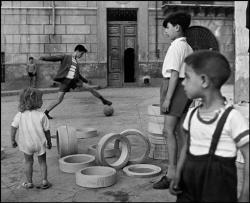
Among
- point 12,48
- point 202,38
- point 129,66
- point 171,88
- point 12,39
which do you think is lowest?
point 171,88

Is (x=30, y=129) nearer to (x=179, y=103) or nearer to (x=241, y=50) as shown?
(x=179, y=103)

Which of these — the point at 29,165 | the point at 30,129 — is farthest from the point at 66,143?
the point at 30,129

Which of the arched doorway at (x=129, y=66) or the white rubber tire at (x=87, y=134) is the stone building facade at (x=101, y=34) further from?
the white rubber tire at (x=87, y=134)

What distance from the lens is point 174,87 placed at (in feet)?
12.3

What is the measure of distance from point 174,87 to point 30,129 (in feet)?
4.43

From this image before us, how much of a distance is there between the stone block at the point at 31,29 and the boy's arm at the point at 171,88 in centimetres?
1596

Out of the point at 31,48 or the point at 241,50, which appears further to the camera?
the point at 31,48

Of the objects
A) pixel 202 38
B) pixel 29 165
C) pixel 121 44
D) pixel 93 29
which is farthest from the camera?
pixel 202 38

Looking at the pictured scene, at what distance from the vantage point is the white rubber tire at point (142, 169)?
4.32 metres

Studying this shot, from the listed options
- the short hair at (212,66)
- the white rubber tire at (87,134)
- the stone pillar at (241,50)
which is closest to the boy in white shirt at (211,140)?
the short hair at (212,66)

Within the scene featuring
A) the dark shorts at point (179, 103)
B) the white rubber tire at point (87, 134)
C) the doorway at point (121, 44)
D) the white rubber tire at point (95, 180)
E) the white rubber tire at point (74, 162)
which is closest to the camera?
the dark shorts at point (179, 103)

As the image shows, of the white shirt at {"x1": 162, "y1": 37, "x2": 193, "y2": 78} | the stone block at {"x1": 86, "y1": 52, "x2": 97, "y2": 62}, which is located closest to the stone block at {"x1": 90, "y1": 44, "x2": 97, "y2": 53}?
the stone block at {"x1": 86, "y1": 52, "x2": 97, "y2": 62}

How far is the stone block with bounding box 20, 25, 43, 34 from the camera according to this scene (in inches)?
739

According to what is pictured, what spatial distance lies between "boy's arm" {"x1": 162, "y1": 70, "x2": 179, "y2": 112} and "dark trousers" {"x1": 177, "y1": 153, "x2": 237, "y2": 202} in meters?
1.34
